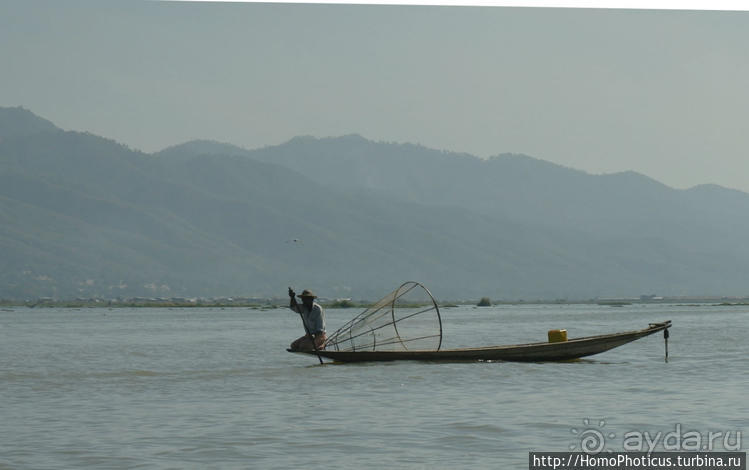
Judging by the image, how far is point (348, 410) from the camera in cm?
1625

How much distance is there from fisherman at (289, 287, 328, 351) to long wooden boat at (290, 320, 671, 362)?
221 millimetres

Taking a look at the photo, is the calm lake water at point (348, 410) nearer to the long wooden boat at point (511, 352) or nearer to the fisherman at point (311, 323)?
the long wooden boat at point (511, 352)

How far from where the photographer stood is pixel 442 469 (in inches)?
454

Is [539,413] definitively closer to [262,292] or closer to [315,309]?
[315,309]

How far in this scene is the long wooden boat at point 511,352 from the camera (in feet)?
73.6

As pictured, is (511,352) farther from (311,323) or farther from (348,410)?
(348,410)

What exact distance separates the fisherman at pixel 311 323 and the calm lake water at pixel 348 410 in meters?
0.63

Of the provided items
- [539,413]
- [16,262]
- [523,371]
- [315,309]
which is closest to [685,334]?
[523,371]

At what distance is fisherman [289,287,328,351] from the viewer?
68.1 feet

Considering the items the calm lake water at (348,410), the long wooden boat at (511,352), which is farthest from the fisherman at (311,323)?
the calm lake water at (348,410)

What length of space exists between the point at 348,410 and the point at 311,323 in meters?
5.45

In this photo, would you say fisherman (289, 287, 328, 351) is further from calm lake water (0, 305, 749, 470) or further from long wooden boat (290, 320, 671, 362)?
calm lake water (0, 305, 749, 470)

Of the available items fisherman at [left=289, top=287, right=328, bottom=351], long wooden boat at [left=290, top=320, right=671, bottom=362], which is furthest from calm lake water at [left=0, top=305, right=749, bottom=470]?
fisherman at [left=289, top=287, right=328, bottom=351]

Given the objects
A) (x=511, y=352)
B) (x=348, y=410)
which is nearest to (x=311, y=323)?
(x=511, y=352)
